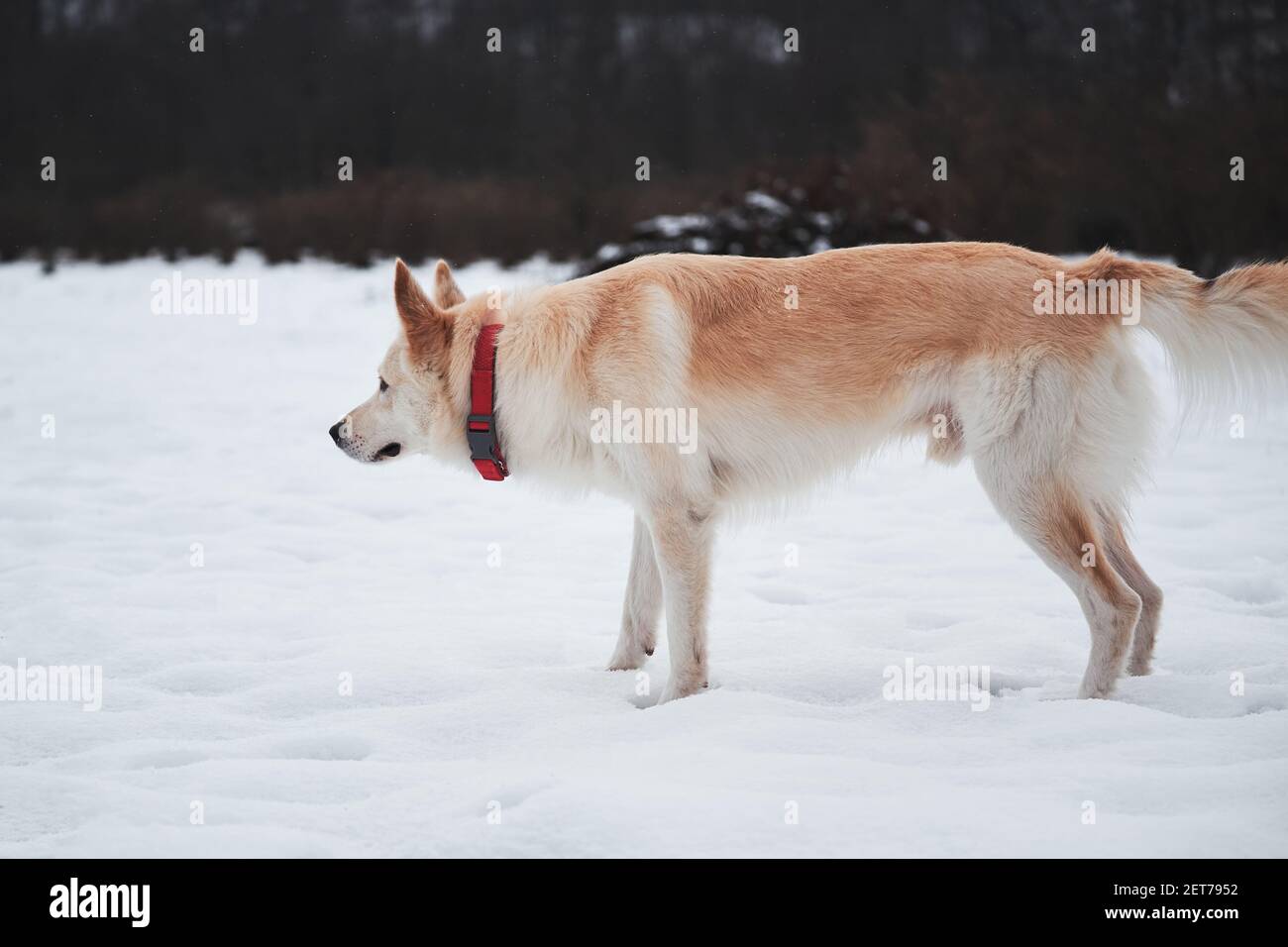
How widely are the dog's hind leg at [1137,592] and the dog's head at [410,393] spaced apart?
262 cm

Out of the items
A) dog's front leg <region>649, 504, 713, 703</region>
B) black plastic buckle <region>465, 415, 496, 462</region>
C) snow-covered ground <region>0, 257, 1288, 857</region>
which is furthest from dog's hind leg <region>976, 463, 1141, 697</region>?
black plastic buckle <region>465, 415, 496, 462</region>

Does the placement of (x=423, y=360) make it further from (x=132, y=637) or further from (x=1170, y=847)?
(x=1170, y=847)

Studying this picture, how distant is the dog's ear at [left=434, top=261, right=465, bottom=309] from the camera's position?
14.7ft

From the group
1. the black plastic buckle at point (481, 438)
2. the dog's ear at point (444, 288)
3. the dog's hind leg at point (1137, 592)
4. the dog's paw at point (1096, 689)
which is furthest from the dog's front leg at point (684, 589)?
the dog's hind leg at point (1137, 592)

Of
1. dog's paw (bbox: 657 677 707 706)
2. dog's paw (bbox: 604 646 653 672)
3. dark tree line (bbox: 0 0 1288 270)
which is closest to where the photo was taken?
dog's paw (bbox: 657 677 707 706)

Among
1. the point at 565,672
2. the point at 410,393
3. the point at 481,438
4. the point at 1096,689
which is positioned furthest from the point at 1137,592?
the point at 410,393

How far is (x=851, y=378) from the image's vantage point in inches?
147

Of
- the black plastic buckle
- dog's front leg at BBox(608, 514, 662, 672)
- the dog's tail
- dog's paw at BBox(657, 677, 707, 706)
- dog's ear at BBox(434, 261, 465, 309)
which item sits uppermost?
dog's ear at BBox(434, 261, 465, 309)

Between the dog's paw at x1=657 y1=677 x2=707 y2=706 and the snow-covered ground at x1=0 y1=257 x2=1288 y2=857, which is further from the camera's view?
the dog's paw at x1=657 y1=677 x2=707 y2=706

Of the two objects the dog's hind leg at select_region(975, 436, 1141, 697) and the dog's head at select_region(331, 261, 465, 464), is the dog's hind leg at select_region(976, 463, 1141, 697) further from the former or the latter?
the dog's head at select_region(331, 261, 465, 464)

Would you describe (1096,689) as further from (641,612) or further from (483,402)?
(483,402)

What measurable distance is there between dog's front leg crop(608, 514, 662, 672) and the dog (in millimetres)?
90
